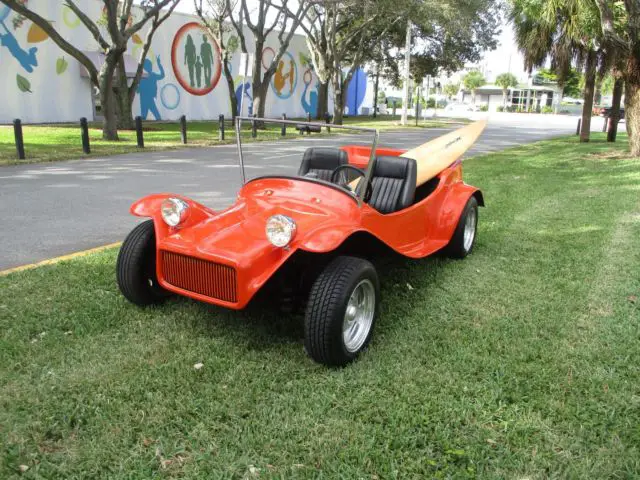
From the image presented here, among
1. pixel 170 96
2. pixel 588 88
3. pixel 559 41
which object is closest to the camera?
pixel 559 41

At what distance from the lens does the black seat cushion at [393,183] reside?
4289 millimetres

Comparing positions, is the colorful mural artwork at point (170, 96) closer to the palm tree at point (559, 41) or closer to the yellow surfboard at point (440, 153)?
the palm tree at point (559, 41)

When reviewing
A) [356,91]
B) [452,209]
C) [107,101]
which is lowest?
[452,209]

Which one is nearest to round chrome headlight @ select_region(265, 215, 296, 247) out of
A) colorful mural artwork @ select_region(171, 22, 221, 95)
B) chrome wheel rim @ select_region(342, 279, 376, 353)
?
chrome wheel rim @ select_region(342, 279, 376, 353)

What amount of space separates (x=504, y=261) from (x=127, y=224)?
410 cm

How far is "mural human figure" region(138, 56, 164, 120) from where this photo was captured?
24.7 meters

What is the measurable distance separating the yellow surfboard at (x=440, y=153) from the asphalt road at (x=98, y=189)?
764 mm

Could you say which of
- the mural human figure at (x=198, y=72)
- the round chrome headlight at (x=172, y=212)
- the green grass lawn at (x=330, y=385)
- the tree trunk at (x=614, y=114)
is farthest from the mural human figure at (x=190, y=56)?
the round chrome headlight at (x=172, y=212)

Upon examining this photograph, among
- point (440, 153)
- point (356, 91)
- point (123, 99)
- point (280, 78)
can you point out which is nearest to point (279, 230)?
point (440, 153)

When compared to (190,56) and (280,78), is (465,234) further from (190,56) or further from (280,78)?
(280,78)

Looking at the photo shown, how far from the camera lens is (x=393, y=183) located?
4410 millimetres

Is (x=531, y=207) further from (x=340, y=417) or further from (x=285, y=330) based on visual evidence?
(x=340, y=417)

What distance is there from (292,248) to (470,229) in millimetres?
2795

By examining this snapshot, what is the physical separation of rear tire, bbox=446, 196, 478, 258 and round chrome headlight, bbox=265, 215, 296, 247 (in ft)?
7.44
